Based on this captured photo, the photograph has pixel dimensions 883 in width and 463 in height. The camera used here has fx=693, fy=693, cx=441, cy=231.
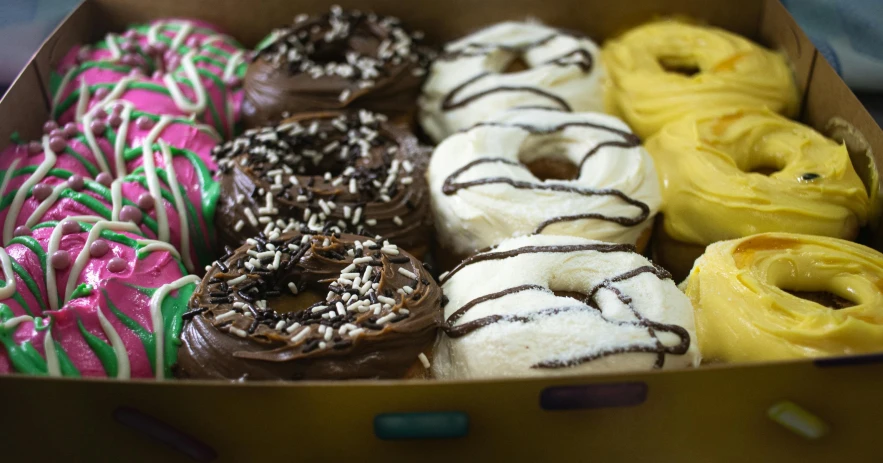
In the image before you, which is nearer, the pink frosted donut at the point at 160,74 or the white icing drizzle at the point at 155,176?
the white icing drizzle at the point at 155,176

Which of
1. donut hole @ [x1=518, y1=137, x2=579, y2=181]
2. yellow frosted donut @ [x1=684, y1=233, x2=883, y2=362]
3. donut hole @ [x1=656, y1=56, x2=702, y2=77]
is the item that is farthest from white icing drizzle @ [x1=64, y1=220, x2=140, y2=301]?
donut hole @ [x1=656, y1=56, x2=702, y2=77]

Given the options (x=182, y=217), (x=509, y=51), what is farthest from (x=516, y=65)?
(x=182, y=217)

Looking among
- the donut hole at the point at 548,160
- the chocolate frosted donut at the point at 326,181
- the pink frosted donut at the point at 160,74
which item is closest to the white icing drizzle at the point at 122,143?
the pink frosted donut at the point at 160,74

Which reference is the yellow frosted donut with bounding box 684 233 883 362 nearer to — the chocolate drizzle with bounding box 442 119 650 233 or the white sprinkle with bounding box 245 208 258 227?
the chocolate drizzle with bounding box 442 119 650 233

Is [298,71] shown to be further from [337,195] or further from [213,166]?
[337,195]

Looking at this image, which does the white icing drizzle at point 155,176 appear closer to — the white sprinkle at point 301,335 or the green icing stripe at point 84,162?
the green icing stripe at point 84,162

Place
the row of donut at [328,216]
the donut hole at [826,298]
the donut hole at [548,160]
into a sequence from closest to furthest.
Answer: the row of donut at [328,216], the donut hole at [826,298], the donut hole at [548,160]

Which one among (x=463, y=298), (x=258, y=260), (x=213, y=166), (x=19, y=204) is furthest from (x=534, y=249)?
(x=19, y=204)
